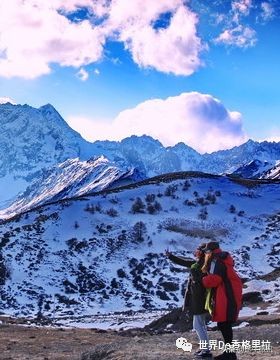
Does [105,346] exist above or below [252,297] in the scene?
below

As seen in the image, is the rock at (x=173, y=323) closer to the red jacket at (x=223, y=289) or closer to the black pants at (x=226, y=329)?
the black pants at (x=226, y=329)

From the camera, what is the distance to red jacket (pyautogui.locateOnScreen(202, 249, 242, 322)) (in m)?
11.9

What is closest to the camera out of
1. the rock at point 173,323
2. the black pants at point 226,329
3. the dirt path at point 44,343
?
the black pants at point 226,329

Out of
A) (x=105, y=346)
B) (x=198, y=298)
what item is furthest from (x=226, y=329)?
(x=105, y=346)

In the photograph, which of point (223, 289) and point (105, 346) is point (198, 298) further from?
point (105, 346)

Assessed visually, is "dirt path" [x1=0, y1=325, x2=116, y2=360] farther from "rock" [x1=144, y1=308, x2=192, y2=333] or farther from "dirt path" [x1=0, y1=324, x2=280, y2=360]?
"rock" [x1=144, y1=308, x2=192, y2=333]

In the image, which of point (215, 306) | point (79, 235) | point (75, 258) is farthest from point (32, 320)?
point (215, 306)

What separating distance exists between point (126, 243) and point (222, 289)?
51324 millimetres

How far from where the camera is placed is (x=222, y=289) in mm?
11953

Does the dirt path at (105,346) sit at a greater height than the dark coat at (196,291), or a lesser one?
lesser

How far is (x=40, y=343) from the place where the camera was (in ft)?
82.3

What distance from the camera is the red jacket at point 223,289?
1191 centimetres

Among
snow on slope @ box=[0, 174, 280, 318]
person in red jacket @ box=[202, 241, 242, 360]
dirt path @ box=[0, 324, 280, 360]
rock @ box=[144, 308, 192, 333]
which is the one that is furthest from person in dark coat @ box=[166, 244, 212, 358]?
snow on slope @ box=[0, 174, 280, 318]

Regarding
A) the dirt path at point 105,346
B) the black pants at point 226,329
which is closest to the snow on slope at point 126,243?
the dirt path at point 105,346
